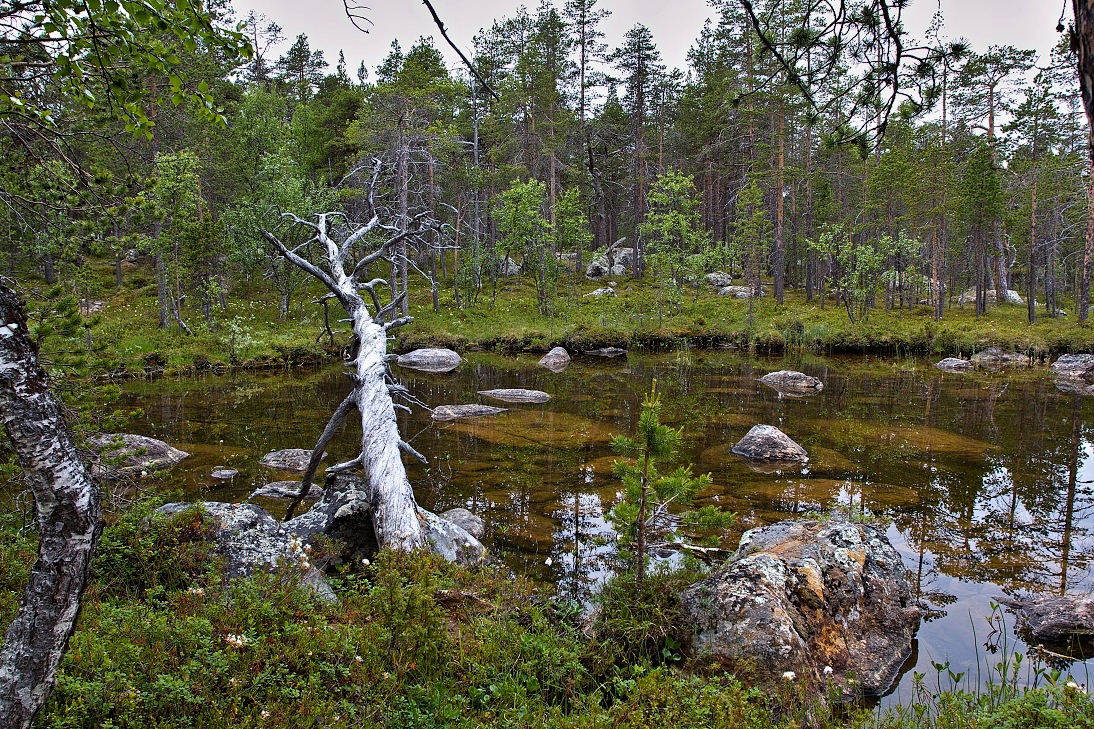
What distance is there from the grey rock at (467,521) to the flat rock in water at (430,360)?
1650 cm

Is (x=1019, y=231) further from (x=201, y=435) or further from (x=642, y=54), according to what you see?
(x=201, y=435)

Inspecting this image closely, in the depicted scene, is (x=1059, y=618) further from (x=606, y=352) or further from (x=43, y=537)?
(x=606, y=352)

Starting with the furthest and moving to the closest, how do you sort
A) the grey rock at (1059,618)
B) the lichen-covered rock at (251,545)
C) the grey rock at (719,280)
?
the grey rock at (719,280) → the grey rock at (1059,618) → the lichen-covered rock at (251,545)

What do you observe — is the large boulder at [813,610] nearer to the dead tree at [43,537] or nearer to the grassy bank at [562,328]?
the dead tree at [43,537]

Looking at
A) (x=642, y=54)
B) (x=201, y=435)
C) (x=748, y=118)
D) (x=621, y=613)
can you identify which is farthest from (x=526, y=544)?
(x=642, y=54)

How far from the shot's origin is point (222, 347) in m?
23.9

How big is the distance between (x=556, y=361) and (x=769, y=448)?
14.6m

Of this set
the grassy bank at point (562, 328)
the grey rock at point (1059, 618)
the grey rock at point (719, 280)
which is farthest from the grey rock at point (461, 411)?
the grey rock at point (719, 280)

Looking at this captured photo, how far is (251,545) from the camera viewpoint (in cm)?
496

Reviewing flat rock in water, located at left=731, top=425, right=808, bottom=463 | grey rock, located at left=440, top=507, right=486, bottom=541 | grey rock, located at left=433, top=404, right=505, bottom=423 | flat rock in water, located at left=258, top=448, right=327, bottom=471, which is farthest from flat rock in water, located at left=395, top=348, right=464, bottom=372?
grey rock, located at left=440, top=507, right=486, bottom=541

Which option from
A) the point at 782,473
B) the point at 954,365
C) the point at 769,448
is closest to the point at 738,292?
the point at 954,365

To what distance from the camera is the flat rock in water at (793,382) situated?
61.0ft

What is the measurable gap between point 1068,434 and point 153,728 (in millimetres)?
16478

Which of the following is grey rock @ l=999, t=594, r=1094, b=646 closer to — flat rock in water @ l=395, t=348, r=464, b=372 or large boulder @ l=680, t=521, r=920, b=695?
large boulder @ l=680, t=521, r=920, b=695
